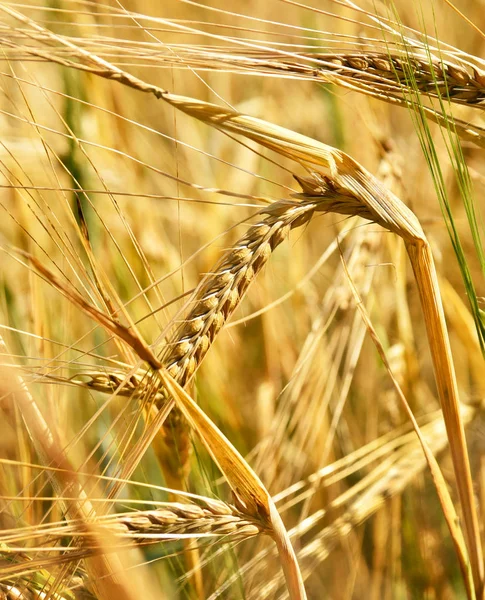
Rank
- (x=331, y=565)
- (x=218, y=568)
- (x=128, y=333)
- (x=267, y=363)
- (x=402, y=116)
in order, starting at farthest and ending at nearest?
(x=402, y=116)
(x=267, y=363)
(x=331, y=565)
(x=218, y=568)
(x=128, y=333)

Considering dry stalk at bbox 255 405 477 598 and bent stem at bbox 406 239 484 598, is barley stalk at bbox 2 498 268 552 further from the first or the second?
dry stalk at bbox 255 405 477 598

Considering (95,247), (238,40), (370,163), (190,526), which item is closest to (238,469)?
(190,526)

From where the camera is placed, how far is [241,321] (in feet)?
1.59

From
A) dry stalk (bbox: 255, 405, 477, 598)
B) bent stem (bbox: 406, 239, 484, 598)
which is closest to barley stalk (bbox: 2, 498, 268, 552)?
bent stem (bbox: 406, 239, 484, 598)

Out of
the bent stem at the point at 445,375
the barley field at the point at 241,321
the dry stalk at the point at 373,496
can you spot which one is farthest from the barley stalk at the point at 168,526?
the dry stalk at the point at 373,496

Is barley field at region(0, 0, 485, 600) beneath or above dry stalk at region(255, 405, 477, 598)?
above

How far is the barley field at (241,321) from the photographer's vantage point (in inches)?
17.1

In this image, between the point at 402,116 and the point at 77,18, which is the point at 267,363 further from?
the point at 402,116

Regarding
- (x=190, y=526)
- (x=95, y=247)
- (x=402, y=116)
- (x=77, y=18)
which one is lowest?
(x=190, y=526)

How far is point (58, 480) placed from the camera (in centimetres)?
47

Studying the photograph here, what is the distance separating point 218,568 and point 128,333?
1.52 feet

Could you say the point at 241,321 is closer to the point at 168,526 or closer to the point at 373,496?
the point at 168,526

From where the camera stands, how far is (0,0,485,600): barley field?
0.43m

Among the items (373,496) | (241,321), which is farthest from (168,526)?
(373,496)
